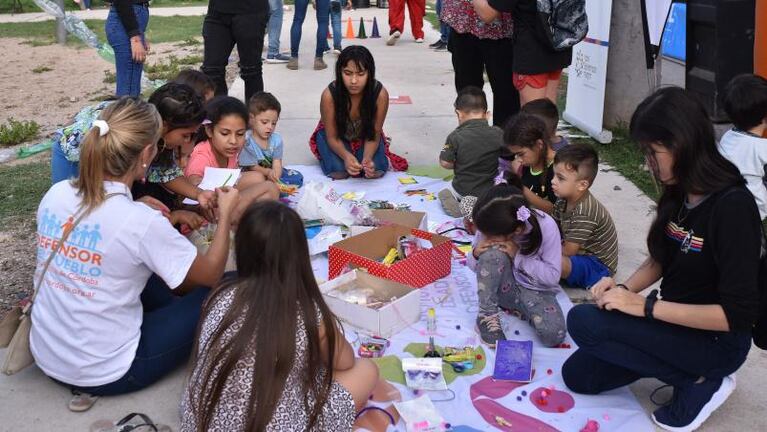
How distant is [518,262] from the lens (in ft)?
11.0

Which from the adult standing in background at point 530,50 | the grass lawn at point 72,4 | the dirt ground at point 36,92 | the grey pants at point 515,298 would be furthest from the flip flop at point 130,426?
the grass lawn at point 72,4

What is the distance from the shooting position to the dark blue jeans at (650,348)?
8.25 ft

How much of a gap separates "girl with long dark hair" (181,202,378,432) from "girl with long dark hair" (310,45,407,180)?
10.4ft

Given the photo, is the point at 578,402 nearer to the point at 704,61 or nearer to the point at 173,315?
the point at 173,315

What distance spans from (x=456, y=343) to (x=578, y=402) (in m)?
0.61

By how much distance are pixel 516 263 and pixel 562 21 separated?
1.92 m

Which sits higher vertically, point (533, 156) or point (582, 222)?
point (533, 156)

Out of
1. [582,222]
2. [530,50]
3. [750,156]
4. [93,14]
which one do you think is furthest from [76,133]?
[93,14]

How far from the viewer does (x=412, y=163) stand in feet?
19.1

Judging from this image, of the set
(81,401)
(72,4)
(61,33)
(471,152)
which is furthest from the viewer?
(72,4)

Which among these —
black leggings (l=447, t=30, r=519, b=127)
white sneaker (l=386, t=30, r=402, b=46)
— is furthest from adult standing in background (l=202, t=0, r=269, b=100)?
white sneaker (l=386, t=30, r=402, b=46)

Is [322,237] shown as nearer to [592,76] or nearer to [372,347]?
[372,347]

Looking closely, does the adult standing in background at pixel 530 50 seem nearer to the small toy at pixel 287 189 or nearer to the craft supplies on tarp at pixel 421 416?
the small toy at pixel 287 189

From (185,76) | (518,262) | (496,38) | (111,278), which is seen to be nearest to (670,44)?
(496,38)
